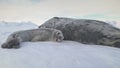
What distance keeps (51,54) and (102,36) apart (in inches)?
47.7

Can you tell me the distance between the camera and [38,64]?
158 cm

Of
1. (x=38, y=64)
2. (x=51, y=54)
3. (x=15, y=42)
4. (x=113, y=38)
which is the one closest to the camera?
(x=38, y=64)

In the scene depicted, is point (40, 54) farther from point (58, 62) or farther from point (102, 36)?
point (102, 36)

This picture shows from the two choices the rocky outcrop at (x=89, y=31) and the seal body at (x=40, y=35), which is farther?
the seal body at (x=40, y=35)

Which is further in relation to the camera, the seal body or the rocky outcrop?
the seal body

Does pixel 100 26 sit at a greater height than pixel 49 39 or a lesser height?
greater

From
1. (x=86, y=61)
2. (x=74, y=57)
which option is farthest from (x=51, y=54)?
(x=86, y=61)

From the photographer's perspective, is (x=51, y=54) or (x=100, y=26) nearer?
(x=51, y=54)

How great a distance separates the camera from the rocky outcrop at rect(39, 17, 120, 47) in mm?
2729

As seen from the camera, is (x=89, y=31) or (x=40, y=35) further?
(x=40, y=35)

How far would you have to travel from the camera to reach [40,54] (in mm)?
1863

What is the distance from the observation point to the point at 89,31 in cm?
302

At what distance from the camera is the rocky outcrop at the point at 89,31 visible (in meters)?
2.73

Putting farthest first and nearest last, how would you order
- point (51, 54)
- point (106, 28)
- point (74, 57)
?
1. point (106, 28)
2. point (51, 54)
3. point (74, 57)
